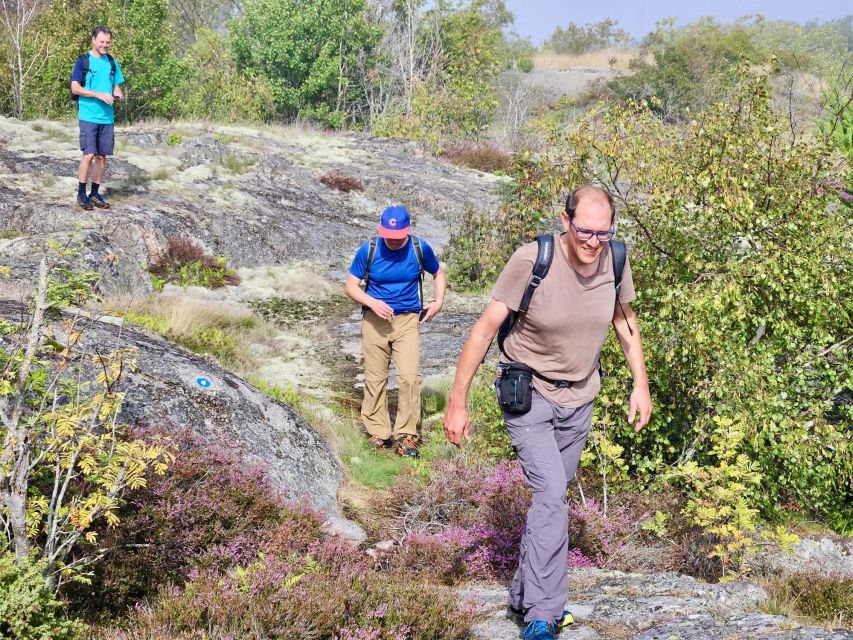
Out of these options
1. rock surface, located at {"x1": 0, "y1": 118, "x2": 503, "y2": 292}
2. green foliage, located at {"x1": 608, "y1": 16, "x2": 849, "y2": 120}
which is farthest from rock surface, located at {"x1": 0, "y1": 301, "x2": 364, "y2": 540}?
green foliage, located at {"x1": 608, "y1": 16, "x2": 849, "y2": 120}

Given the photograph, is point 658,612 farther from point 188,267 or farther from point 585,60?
point 585,60

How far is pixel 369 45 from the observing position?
3322 cm

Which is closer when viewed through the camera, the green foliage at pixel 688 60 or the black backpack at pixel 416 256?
the black backpack at pixel 416 256

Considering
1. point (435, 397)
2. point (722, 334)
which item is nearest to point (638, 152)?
point (722, 334)

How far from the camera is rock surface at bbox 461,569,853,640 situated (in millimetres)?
3328

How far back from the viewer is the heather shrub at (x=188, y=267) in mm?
10719

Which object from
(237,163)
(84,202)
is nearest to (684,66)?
(237,163)

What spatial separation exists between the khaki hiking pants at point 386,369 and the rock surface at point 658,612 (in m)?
2.51

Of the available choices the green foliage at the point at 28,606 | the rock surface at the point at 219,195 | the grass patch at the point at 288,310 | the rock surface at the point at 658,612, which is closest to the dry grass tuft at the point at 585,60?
the rock surface at the point at 219,195

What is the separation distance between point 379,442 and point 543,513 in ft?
11.1

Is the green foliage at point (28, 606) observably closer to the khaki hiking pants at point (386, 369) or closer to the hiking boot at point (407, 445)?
the hiking boot at point (407, 445)

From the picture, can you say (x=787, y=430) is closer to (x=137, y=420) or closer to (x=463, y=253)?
(x=137, y=420)

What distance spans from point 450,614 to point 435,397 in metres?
4.32

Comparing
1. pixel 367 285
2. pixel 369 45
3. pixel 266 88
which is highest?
pixel 369 45
